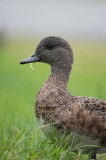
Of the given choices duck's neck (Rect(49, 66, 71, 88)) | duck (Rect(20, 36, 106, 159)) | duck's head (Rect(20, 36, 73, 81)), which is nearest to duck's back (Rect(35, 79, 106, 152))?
duck (Rect(20, 36, 106, 159))

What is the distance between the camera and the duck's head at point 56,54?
3797mm

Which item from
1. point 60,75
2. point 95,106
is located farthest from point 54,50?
point 95,106

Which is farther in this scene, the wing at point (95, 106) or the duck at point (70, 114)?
the wing at point (95, 106)

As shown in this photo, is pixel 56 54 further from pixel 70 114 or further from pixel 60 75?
pixel 70 114

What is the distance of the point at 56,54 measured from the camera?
12.5 feet

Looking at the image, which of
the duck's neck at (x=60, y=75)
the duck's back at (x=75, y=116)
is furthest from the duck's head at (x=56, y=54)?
the duck's back at (x=75, y=116)

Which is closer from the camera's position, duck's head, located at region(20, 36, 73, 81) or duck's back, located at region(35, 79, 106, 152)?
duck's back, located at region(35, 79, 106, 152)

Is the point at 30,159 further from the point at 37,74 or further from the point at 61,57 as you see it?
the point at 37,74

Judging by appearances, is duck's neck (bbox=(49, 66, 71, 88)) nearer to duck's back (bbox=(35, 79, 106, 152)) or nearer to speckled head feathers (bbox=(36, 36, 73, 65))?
speckled head feathers (bbox=(36, 36, 73, 65))

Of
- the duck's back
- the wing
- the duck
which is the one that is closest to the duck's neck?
the duck

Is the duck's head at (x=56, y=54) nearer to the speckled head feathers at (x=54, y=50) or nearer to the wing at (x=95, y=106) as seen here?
the speckled head feathers at (x=54, y=50)

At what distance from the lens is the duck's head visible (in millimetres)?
3797

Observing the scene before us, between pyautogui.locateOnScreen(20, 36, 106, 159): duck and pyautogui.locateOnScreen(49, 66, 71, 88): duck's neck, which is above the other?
pyautogui.locateOnScreen(49, 66, 71, 88): duck's neck

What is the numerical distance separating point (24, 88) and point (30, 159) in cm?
553
